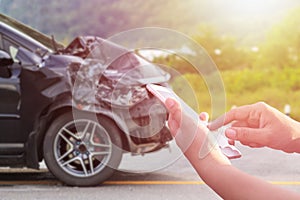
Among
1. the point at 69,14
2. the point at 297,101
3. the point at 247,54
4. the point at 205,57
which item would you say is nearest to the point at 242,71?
the point at 247,54

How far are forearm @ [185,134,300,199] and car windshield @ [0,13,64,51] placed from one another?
191 inches

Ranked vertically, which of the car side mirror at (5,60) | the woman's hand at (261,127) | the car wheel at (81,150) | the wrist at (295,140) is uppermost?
the woman's hand at (261,127)

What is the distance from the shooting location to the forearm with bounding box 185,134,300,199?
1096 millimetres

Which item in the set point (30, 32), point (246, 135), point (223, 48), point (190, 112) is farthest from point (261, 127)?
point (223, 48)

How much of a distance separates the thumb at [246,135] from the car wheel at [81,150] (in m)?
4.14

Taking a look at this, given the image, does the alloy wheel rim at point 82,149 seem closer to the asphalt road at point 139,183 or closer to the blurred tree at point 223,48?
the asphalt road at point 139,183

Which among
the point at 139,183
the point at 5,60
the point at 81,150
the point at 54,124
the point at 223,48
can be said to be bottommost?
the point at 223,48

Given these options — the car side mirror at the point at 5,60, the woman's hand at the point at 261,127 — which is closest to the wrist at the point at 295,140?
the woman's hand at the point at 261,127

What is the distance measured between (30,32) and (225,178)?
503 centimetres

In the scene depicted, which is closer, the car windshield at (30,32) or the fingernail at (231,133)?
the fingernail at (231,133)

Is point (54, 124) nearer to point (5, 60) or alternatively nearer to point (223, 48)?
point (5, 60)

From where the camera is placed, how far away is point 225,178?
1.11 metres

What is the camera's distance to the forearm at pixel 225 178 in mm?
1096

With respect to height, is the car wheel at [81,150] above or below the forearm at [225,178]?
below
